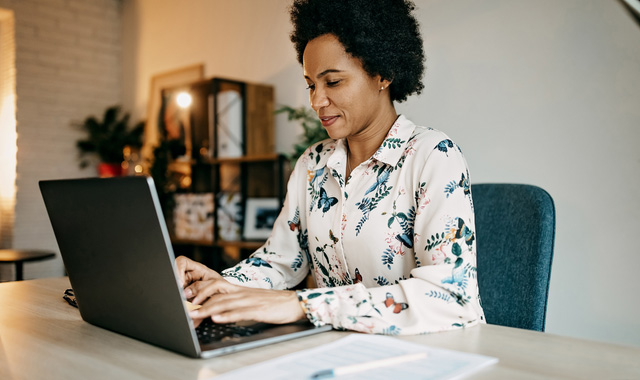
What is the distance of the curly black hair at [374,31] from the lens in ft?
4.47

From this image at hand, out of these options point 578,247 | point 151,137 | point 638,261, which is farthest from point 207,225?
point 638,261

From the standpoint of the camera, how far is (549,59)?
2.27 m

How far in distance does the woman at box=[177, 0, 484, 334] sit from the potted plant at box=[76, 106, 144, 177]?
3.39 m

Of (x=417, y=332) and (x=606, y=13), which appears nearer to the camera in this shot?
(x=417, y=332)

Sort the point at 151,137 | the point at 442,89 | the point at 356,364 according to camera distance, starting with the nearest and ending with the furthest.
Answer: the point at 356,364 → the point at 442,89 → the point at 151,137

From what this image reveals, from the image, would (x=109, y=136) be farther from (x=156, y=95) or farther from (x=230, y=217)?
(x=230, y=217)

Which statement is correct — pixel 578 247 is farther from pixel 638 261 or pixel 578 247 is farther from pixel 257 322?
pixel 257 322

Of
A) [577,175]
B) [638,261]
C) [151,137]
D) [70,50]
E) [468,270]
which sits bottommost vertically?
[638,261]

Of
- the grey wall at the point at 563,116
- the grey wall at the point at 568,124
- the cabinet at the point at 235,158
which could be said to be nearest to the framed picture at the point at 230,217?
the cabinet at the point at 235,158

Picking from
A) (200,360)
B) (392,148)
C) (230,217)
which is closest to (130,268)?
(200,360)

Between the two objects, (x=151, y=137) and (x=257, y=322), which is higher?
(x=151, y=137)

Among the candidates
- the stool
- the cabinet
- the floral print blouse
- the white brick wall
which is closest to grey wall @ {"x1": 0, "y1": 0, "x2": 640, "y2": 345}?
the cabinet

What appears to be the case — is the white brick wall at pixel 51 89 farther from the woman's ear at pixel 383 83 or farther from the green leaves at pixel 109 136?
the woman's ear at pixel 383 83

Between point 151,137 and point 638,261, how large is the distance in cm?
371
